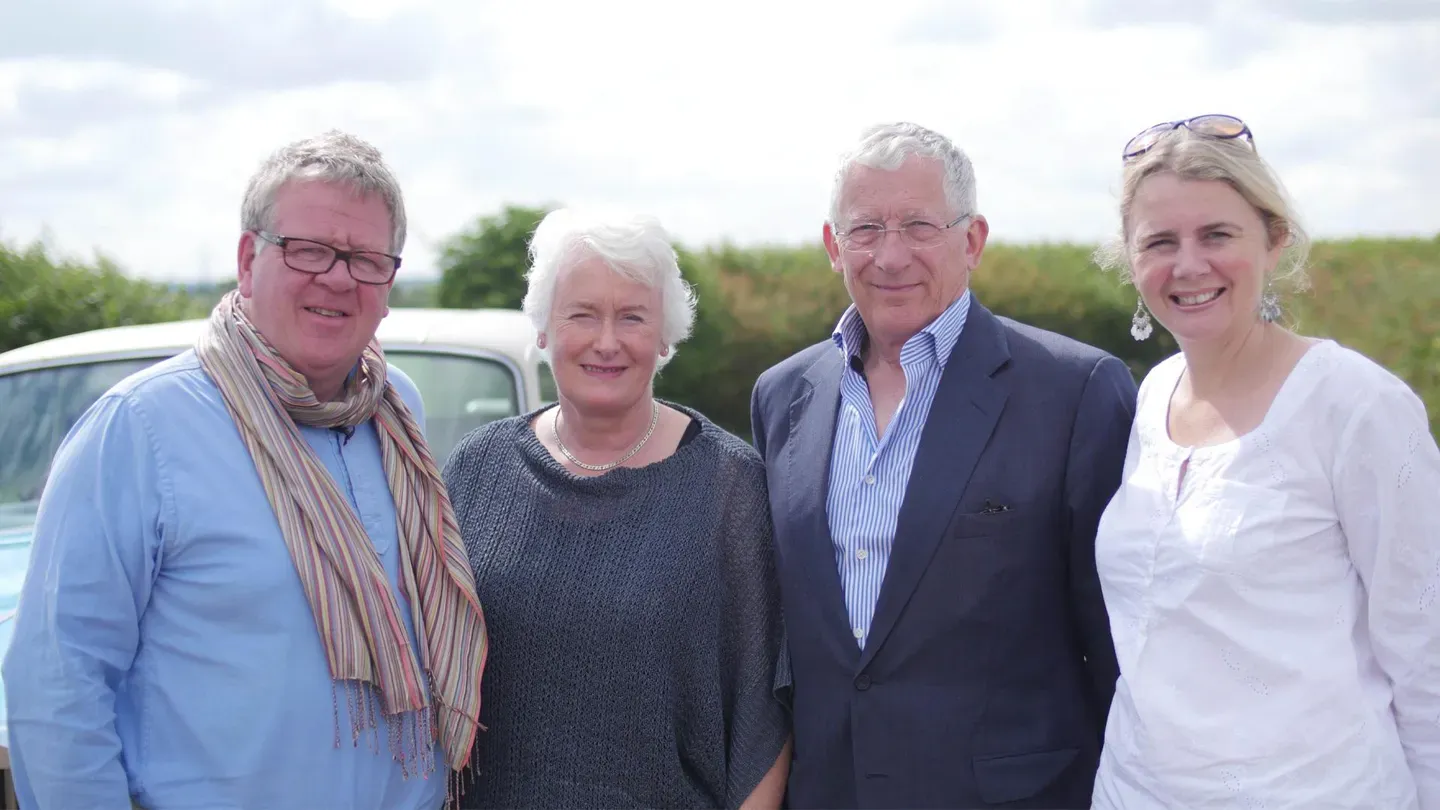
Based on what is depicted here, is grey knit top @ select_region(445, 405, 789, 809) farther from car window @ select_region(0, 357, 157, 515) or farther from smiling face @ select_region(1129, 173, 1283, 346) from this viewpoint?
car window @ select_region(0, 357, 157, 515)

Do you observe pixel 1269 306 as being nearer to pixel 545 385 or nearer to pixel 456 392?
pixel 545 385

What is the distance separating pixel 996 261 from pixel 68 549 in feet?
34.0

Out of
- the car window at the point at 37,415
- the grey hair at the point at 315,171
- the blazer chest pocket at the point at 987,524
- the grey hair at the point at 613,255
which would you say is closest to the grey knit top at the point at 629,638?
the grey hair at the point at 613,255

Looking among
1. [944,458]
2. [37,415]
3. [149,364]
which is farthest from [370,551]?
[37,415]

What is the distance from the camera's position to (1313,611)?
7.57 feet

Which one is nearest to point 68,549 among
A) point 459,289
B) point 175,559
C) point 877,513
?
point 175,559

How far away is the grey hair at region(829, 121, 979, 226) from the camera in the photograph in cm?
303

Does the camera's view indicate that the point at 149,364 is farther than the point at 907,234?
Yes

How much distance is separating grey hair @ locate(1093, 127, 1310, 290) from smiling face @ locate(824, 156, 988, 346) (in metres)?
0.51

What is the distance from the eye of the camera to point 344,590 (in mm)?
2471

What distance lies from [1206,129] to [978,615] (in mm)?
1169

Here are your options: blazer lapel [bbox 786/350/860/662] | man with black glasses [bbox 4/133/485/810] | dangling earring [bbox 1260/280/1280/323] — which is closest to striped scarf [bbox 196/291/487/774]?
man with black glasses [bbox 4/133/485/810]

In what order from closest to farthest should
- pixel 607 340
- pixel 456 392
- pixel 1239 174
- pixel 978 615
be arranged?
pixel 1239 174 → pixel 978 615 → pixel 607 340 → pixel 456 392

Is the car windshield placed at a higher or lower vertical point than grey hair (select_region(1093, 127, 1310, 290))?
lower
